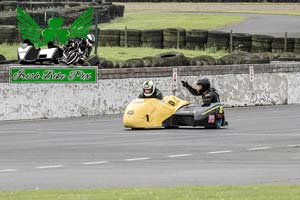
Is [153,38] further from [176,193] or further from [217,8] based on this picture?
[217,8]

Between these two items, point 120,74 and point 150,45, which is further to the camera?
point 150,45

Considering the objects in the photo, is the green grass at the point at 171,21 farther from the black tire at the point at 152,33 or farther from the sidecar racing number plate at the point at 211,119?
the sidecar racing number plate at the point at 211,119

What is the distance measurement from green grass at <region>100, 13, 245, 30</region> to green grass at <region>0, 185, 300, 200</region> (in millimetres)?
45480

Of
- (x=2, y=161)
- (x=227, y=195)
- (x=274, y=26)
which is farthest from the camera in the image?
(x=274, y=26)

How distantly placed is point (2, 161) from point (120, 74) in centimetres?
1273

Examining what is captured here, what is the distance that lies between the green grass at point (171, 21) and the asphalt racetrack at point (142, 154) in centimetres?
3281

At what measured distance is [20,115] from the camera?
29859mm

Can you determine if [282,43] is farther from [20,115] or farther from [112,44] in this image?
[20,115]

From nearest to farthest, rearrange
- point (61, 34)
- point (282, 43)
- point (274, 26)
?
point (61, 34) → point (282, 43) → point (274, 26)

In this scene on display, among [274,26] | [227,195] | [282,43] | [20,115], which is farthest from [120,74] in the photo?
[274,26]

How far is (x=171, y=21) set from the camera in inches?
2581

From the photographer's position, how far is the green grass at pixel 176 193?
1323 centimetres

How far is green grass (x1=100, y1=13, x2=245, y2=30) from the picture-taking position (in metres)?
61.7

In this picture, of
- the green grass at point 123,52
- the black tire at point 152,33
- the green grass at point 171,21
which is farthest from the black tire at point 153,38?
the green grass at point 171,21
